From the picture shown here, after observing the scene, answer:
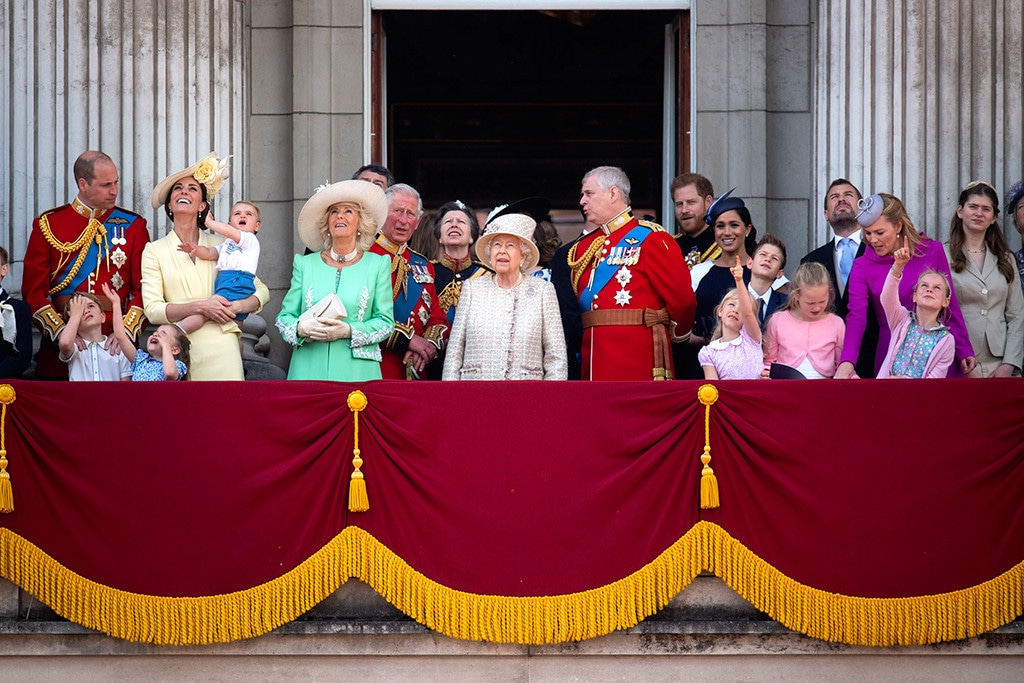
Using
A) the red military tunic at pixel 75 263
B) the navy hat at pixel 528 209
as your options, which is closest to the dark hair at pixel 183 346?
the red military tunic at pixel 75 263

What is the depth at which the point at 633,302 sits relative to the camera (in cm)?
809

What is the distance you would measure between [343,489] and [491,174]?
10.1 m

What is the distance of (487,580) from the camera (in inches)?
271

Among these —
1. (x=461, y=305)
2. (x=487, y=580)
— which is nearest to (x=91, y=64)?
(x=461, y=305)

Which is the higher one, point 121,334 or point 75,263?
point 75,263

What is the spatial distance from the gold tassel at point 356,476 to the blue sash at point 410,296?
1.42 m

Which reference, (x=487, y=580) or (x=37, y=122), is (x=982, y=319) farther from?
(x=37, y=122)

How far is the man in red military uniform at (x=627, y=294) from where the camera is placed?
26.3 ft

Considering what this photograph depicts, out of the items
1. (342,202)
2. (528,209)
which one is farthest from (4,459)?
(528,209)

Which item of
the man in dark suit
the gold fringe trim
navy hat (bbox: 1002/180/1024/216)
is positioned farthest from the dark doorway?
the gold fringe trim

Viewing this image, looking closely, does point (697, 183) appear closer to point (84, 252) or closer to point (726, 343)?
point (726, 343)

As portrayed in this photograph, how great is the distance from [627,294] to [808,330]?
100 cm

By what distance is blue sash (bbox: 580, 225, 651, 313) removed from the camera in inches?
321

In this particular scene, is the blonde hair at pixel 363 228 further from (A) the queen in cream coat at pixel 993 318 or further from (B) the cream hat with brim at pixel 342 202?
(A) the queen in cream coat at pixel 993 318
